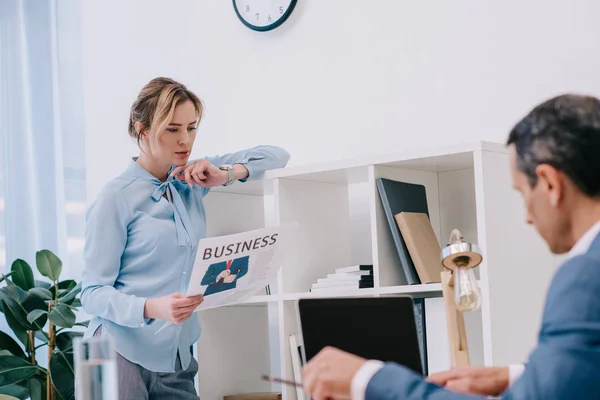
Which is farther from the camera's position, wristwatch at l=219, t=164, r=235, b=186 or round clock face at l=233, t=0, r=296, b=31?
round clock face at l=233, t=0, r=296, b=31

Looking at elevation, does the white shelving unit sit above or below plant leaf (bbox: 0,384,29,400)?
above

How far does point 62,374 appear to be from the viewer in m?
3.28

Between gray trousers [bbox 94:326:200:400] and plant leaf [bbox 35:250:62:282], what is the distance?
38.4 inches

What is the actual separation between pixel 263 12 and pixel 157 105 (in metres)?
1.04

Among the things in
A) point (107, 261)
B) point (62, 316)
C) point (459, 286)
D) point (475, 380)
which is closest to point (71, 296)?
point (62, 316)

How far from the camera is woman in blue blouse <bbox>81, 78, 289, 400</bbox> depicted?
8.19 feet

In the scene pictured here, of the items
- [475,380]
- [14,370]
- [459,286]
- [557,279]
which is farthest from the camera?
[14,370]

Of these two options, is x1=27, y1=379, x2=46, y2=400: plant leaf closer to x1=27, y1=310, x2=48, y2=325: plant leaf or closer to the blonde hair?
x1=27, y1=310, x2=48, y2=325: plant leaf

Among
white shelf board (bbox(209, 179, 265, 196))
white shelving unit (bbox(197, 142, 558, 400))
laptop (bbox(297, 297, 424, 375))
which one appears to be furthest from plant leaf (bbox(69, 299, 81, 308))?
laptop (bbox(297, 297, 424, 375))

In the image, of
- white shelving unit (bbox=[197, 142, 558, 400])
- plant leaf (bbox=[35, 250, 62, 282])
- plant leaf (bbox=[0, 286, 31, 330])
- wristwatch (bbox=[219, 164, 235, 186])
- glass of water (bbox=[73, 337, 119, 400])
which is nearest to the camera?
glass of water (bbox=[73, 337, 119, 400])

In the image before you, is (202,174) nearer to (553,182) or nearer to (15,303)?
(15,303)

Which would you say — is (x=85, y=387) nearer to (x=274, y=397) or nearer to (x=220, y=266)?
(x=220, y=266)

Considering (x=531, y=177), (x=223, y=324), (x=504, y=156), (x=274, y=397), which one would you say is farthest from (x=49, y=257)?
(x=531, y=177)

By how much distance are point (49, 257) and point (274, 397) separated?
1.12 meters
